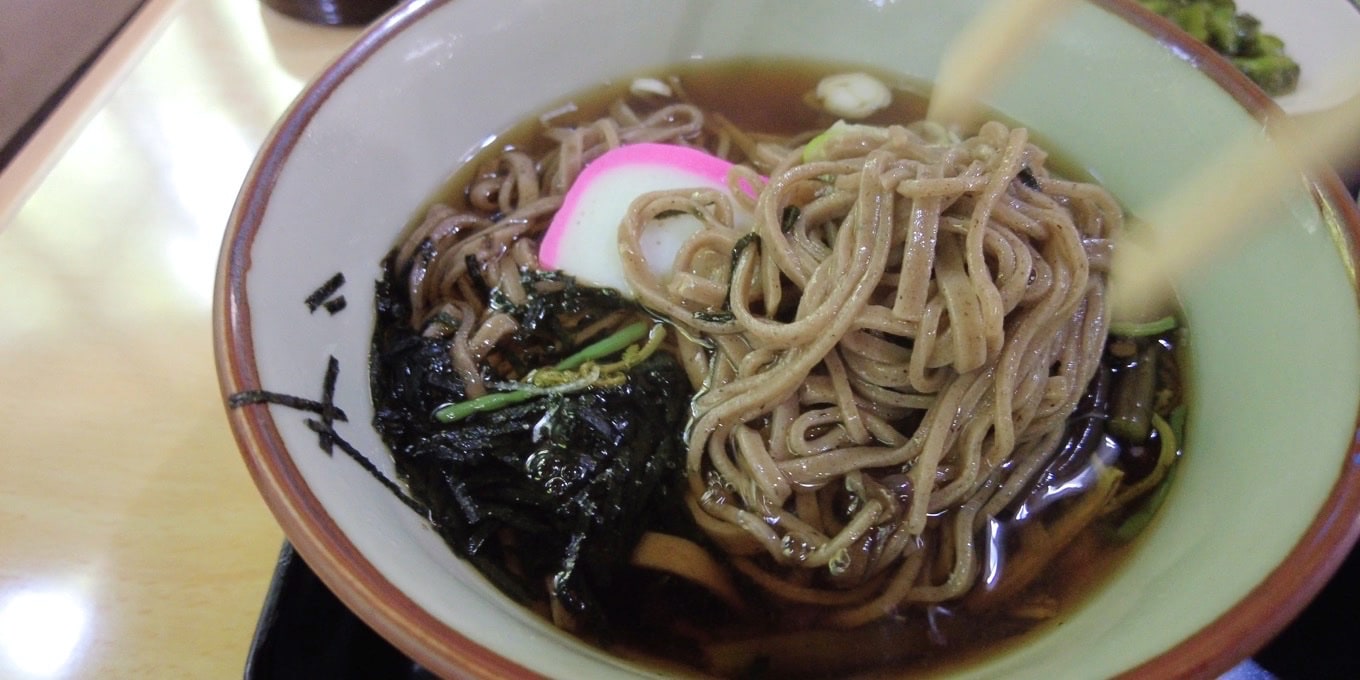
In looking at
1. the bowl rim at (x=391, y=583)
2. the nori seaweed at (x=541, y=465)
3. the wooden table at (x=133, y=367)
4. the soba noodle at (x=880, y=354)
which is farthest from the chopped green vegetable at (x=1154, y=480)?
the wooden table at (x=133, y=367)

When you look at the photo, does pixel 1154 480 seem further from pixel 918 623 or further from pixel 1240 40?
pixel 1240 40

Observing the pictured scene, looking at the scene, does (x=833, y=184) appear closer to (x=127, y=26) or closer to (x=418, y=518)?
(x=418, y=518)

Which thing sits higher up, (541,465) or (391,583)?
(391,583)

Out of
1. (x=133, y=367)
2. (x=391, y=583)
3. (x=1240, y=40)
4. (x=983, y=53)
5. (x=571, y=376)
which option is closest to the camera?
(x=391, y=583)

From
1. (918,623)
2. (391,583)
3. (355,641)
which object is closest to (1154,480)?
(918,623)

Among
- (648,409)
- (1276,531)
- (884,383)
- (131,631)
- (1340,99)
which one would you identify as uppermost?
(1340,99)

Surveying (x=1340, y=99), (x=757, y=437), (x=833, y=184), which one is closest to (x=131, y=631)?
(x=757, y=437)

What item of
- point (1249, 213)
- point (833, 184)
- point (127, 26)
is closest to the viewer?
point (1249, 213)

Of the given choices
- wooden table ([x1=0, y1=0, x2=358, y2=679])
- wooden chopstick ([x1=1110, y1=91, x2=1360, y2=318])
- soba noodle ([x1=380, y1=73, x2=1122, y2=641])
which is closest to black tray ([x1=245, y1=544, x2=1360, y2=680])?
wooden table ([x1=0, y1=0, x2=358, y2=679])
